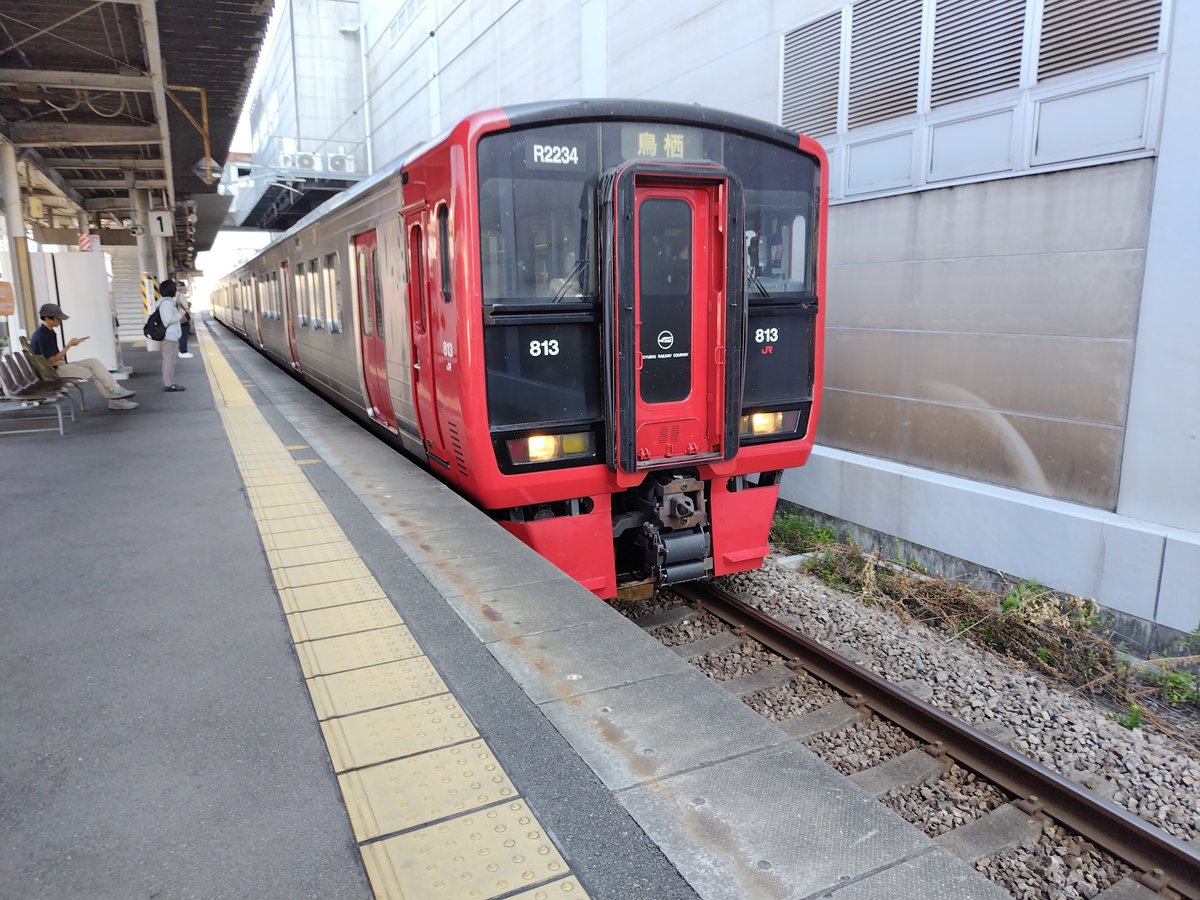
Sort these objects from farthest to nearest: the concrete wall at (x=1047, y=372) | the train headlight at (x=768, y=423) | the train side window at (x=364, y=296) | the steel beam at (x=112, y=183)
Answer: the steel beam at (x=112, y=183) < the train side window at (x=364, y=296) < the concrete wall at (x=1047, y=372) < the train headlight at (x=768, y=423)

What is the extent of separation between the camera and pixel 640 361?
4801mm

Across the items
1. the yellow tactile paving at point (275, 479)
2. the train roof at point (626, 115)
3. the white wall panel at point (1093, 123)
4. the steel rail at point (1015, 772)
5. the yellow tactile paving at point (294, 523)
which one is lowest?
the steel rail at point (1015, 772)

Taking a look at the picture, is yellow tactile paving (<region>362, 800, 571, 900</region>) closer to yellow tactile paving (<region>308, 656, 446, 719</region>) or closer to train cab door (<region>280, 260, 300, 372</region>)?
yellow tactile paving (<region>308, 656, 446, 719</region>)

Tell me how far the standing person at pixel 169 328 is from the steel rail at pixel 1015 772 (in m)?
9.99

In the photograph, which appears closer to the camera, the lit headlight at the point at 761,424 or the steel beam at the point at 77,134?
the lit headlight at the point at 761,424

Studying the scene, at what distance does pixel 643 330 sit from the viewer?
4.77 meters

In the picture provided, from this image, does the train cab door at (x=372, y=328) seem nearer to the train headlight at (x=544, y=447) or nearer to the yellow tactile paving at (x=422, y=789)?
the train headlight at (x=544, y=447)

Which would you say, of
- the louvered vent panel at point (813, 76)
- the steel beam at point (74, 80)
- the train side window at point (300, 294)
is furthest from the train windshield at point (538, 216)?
the steel beam at point (74, 80)

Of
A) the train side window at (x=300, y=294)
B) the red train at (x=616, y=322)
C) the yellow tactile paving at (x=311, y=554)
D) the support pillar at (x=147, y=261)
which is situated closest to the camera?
the yellow tactile paving at (x=311, y=554)

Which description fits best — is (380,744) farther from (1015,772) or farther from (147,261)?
(147,261)

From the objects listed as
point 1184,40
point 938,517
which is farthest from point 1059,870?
point 1184,40

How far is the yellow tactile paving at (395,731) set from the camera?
2492 millimetres

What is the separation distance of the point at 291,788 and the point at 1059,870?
9.29ft

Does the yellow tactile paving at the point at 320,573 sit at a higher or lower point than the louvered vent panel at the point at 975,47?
lower
